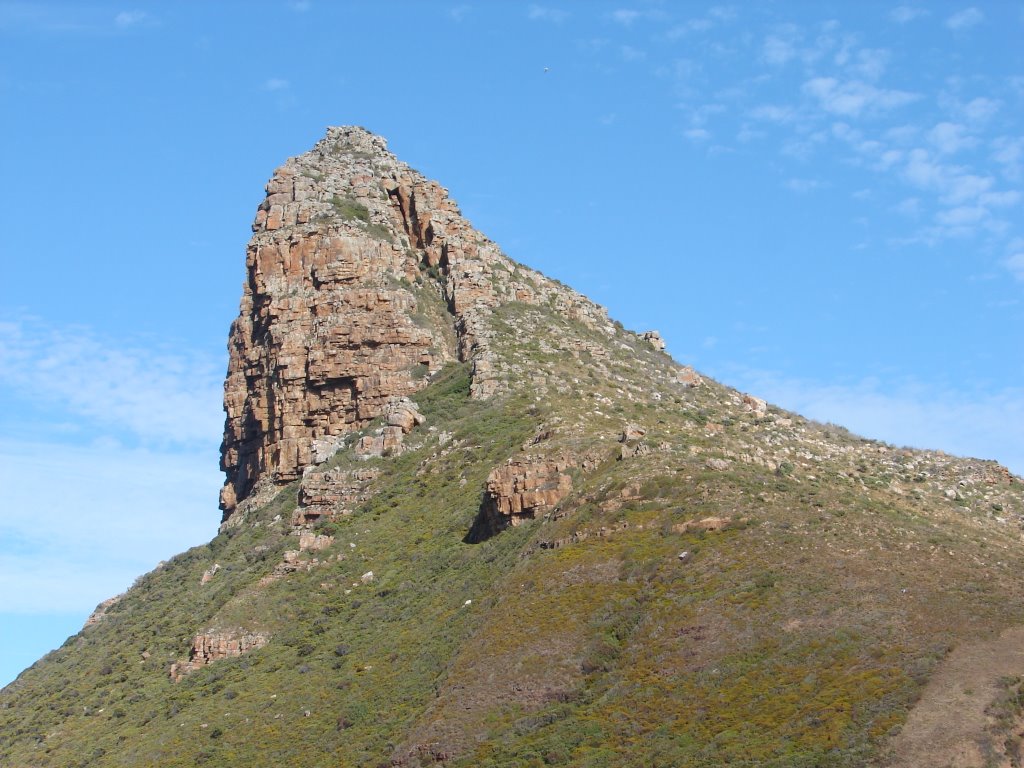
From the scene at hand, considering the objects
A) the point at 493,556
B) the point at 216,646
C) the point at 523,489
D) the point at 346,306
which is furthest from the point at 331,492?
the point at 493,556

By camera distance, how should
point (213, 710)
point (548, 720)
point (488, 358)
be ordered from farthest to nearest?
point (488, 358) → point (213, 710) → point (548, 720)

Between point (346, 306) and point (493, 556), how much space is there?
107 feet

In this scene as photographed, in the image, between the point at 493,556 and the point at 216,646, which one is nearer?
the point at 493,556

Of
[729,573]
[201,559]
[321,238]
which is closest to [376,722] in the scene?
[729,573]

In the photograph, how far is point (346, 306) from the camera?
4043 inches

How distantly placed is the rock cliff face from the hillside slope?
0.85 feet

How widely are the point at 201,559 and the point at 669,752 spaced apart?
5965cm

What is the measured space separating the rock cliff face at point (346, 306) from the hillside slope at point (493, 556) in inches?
10.1

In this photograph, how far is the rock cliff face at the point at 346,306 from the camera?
332ft

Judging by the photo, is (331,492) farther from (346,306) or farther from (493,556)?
(493,556)

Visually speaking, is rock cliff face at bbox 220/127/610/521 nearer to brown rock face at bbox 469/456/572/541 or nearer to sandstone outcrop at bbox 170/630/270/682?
brown rock face at bbox 469/456/572/541

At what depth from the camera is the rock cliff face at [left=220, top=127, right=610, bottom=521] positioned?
101m

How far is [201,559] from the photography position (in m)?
103

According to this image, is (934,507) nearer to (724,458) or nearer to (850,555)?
(724,458)
